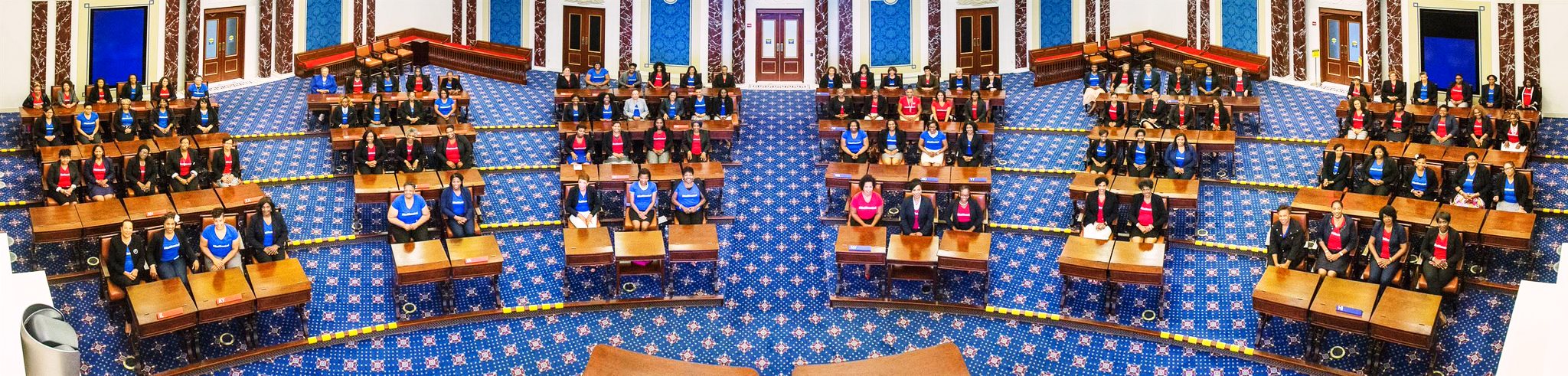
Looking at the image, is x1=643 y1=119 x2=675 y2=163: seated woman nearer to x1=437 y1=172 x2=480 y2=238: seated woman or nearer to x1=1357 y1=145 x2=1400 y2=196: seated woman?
x1=437 y1=172 x2=480 y2=238: seated woman

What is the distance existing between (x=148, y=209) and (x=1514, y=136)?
623 inches

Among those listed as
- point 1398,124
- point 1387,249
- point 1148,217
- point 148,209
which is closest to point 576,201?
point 148,209

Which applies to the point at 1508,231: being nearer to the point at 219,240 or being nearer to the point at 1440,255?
the point at 1440,255

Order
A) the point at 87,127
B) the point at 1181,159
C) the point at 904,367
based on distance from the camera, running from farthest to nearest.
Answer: the point at 87,127
the point at 1181,159
the point at 904,367

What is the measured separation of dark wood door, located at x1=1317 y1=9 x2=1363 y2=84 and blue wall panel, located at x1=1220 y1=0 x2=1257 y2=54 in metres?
1.18

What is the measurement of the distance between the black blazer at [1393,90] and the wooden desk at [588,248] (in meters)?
12.0

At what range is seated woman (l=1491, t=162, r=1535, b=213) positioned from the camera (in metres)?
14.2

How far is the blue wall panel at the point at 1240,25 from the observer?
23.0 m

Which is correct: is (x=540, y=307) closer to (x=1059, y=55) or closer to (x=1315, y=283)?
(x=1315, y=283)

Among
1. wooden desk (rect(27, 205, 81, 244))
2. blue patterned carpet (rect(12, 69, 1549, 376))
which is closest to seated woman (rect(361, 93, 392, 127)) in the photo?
blue patterned carpet (rect(12, 69, 1549, 376))

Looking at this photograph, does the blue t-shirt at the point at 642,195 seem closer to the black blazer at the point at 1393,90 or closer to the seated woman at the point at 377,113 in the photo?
the seated woman at the point at 377,113

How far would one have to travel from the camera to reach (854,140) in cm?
1738

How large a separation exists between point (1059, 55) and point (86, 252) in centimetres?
1556

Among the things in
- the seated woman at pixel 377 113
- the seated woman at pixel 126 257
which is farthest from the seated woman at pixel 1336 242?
the seated woman at pixel 377 113
